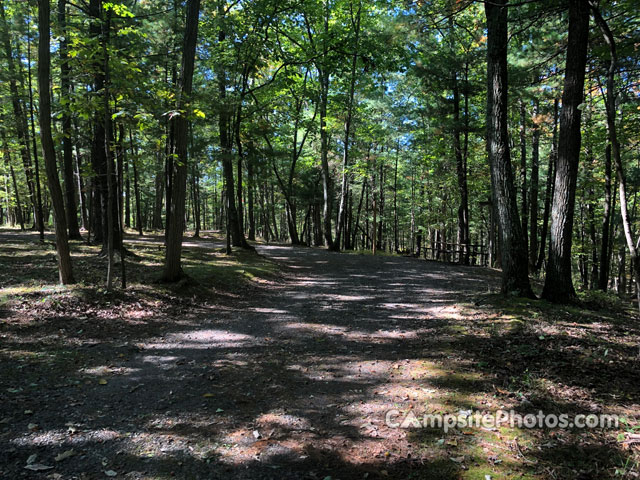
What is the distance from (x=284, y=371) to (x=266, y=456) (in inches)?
65.6

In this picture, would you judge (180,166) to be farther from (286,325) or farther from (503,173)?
(503,173)

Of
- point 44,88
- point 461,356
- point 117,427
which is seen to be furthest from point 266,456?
point 44,88

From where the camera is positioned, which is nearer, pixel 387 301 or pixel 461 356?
pixel 461 356

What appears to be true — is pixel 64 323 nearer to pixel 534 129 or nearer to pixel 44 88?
pixel 44 88

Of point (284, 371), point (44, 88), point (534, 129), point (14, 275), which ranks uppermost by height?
point (534, 129)

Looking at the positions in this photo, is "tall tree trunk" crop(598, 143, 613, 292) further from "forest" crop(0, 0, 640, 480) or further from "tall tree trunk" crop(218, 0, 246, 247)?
"tall tree trunk" crop(218, 0, 246, 247)

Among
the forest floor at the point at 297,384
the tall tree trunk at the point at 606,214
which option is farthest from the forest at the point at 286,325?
the tall tree trunk at the point at 606,214

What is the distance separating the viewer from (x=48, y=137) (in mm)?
6656

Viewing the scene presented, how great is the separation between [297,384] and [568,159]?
646 cm

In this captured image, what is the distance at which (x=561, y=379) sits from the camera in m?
3.85

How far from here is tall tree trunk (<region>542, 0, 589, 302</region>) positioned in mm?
6363

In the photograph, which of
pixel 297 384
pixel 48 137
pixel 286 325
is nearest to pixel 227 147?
pixel 48 137

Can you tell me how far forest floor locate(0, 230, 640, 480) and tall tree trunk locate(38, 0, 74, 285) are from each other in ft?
2.22

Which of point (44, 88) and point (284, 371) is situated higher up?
point (44, 88)
